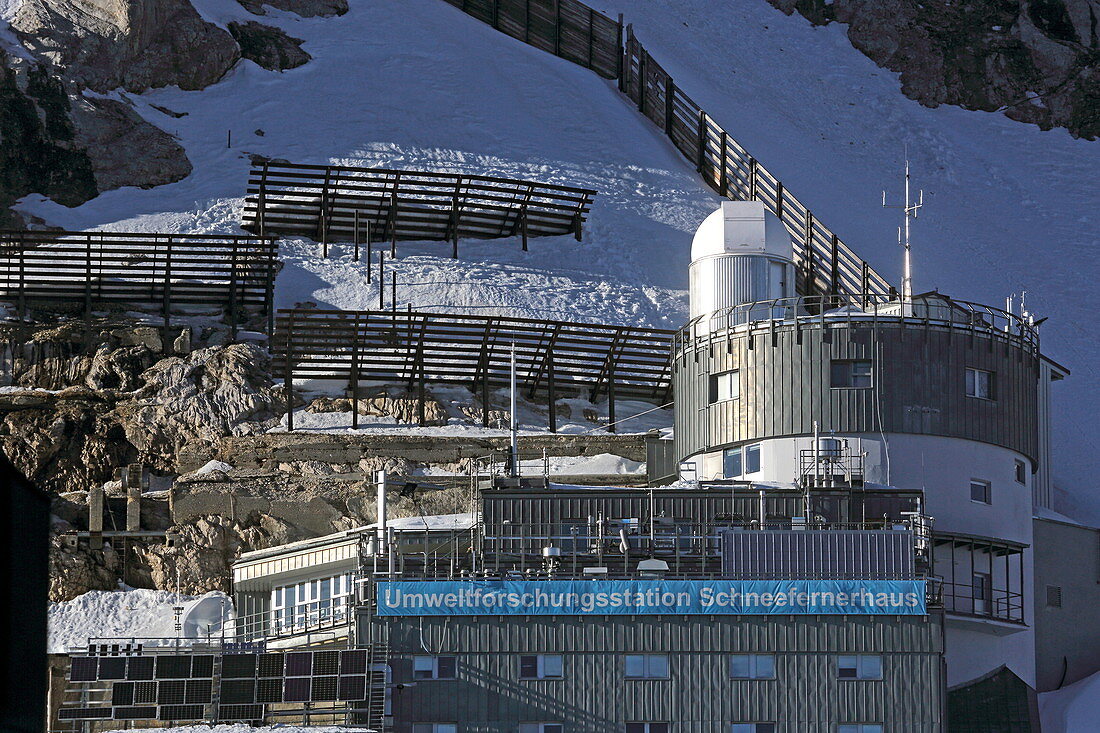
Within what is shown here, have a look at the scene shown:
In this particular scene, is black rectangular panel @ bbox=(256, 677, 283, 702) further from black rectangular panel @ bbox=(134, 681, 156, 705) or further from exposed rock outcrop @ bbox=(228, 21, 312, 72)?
exposed rock outcrop @ bbox=(228, 21, 312, 72)

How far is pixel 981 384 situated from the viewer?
1946 inches

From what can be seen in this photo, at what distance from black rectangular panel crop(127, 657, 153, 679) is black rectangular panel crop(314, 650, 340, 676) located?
11.9ft

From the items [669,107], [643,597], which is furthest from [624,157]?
[643,597]

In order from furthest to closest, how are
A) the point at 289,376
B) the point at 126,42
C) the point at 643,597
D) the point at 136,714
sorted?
1. the point at 126,42
2. the point at 289,376
3. the point at 643,597
4. the point at 136,714

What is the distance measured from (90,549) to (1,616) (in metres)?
48.0

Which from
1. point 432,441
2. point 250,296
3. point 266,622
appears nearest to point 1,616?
point 266,622

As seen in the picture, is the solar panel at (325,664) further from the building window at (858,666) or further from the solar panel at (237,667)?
the building window at (858,666)

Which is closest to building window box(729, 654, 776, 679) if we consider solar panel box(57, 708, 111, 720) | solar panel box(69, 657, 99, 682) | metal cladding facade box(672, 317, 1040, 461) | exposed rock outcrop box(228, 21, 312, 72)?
metal cladding facade box(672, 317, 1040, 461)

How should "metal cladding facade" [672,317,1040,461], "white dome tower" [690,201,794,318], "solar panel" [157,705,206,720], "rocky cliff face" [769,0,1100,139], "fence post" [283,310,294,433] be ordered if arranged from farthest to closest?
"rocky cliff face" [769,0,1100,139]
"fence post" [283,310,294,433]
"white dome tower" [690,201,794,318]
"metal cladding facade" [672,317,1040,461]
"solar panel" [157,705,206,720]

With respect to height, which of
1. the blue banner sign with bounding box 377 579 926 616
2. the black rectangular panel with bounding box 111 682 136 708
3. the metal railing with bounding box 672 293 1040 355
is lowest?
the black rectangular panel with bounding box 111 682 136 708

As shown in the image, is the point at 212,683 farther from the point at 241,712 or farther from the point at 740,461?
the point at 740,461

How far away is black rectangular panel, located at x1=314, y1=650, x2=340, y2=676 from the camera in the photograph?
38.0 metres

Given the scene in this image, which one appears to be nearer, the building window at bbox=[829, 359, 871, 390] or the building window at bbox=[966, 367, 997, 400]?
the building window at bbox=[829, 359, 871, 390]

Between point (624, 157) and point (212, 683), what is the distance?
143 ft
